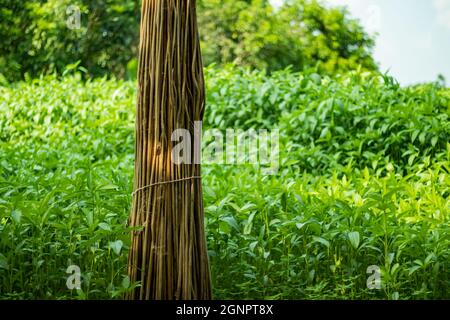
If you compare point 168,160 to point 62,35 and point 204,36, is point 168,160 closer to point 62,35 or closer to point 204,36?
point 62,35

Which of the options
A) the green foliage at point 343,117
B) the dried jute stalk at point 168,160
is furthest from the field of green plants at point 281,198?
the dried jute stalk at point 168,160

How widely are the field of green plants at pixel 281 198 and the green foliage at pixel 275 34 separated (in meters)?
4.44

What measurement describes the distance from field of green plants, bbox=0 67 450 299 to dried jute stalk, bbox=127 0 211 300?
0.63ft

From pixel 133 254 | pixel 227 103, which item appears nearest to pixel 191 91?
pixel 133 254

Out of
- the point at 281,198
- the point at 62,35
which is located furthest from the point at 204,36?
the point at 281,198

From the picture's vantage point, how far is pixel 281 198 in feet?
11.1

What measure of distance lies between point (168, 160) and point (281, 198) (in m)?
1.00

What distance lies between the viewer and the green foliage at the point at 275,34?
10852 millimetres

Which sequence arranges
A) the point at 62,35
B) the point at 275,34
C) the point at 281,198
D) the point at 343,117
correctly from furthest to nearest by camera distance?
the point at 275,34
the point at 62,35
the point at 343,117
the point at 281,198

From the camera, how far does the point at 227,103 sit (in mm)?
5930

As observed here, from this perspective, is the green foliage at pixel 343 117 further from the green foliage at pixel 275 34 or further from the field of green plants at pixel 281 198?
the green foliage at pixel 275 34

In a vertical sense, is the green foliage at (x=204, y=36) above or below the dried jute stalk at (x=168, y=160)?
above

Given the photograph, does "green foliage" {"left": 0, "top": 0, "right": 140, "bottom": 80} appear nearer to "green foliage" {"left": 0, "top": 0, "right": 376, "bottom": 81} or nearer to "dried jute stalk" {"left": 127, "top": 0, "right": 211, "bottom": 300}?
"green foliage" {"left": 0, "top": 0, "right": 376, "bottom": 81}

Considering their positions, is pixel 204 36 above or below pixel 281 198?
above
